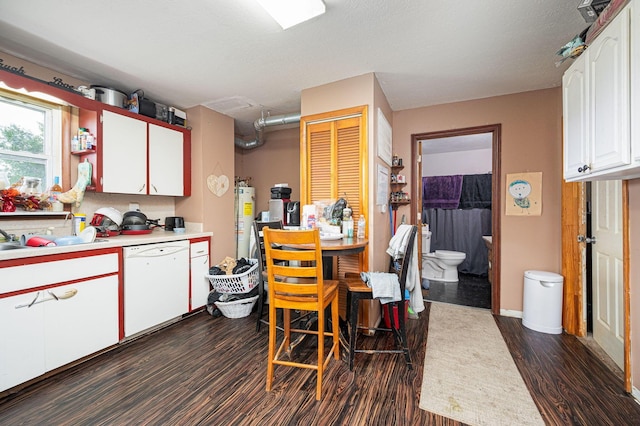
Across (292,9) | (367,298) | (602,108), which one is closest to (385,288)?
(367,298)

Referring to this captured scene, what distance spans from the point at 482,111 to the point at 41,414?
177 inches

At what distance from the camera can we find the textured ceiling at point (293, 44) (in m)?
1.70

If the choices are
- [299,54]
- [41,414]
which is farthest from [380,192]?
[41,414]

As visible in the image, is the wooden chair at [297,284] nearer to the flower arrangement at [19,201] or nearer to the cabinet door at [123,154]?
the cabinet door at [123,154]

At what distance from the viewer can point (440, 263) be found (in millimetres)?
4285

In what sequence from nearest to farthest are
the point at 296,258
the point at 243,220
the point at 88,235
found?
the point at 296,258, the point at 88,235, the point at 243,220

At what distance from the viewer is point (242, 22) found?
183 centimetres

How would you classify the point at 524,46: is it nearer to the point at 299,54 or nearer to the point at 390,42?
the point at 390,42

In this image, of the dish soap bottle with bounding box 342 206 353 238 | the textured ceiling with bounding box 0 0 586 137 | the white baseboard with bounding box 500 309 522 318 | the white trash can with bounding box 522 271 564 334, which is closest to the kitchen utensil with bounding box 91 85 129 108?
the textured ceiling with bounding box 0 0 586 137

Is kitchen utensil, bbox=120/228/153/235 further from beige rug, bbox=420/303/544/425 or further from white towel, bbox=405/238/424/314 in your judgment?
beige rug, bbox=420/303/544/425

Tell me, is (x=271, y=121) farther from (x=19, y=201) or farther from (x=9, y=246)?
(x=9, y=246)

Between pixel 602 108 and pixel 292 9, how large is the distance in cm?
187

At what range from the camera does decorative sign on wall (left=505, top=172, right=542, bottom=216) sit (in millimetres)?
2822

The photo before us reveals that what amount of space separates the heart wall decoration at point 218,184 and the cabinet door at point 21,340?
1905 millimetres
